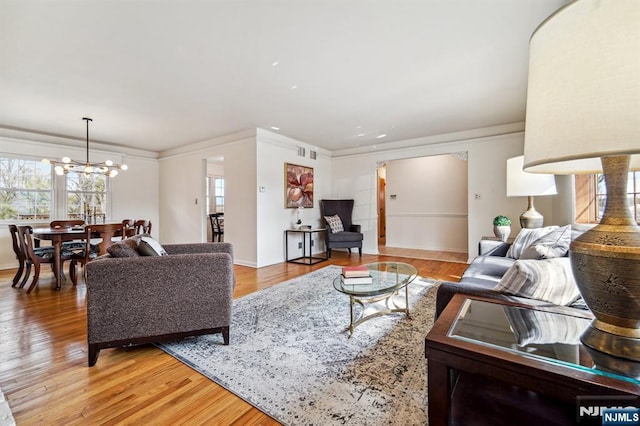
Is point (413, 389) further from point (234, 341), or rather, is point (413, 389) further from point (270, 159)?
point (270, 159)

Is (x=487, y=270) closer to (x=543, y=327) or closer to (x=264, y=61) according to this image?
(x=543, y=327)

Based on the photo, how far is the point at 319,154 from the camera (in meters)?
6.18

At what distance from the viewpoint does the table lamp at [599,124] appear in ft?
1.87

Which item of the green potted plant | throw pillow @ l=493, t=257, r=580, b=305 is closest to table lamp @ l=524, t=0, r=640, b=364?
throw pillow @ l=493, t=257, r=580, b=305

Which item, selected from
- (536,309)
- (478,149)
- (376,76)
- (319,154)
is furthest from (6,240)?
(478,149)

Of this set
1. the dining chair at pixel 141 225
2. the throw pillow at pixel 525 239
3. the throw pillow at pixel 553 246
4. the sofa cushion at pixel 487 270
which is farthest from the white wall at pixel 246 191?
the throw pillow at pixel 553 246

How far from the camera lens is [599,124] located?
0.59 m

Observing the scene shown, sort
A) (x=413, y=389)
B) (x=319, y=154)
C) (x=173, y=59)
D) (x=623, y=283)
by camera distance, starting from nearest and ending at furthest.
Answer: (x=623, y=283)
(x=413, y=389)
(x=173, y=59)
(x=319, y=154)

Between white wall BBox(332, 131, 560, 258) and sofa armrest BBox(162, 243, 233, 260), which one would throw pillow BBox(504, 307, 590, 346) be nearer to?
sofa armrest BBox(162, 243, 233, 260)

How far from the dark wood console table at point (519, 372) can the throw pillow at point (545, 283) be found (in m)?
0.14

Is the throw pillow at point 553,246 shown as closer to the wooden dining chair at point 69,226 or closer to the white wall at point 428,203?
the white wall at point 428,203

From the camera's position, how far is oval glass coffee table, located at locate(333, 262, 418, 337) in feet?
6.93

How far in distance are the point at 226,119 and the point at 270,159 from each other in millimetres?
1026

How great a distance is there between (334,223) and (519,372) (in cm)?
509
